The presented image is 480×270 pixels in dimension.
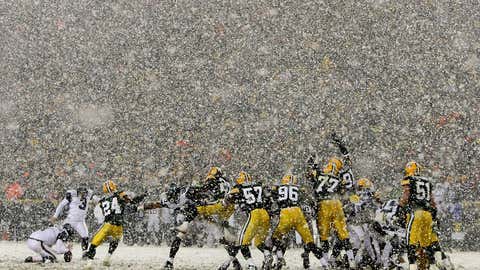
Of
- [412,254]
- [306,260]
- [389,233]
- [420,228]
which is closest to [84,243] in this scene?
[306,260]

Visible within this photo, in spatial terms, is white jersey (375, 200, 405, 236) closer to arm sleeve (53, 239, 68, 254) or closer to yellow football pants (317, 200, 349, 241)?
yellow football pants (317, 200, 349, 241)

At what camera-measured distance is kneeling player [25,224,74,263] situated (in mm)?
13305

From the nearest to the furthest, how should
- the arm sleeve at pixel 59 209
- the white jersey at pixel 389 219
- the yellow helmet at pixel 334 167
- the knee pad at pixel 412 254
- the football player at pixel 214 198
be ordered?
the knee pad at pixel 412 254 → the yellow helmet at pixel 334 167 → the white jersey at pixel 389 219 → the football player at pixel 214 198 → the arm sleeve at pixel 59 209

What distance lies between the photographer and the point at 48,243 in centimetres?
1343

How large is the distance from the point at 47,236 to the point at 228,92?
79.4ft

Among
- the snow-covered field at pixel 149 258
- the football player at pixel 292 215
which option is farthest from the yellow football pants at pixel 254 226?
the snow-covered field at pixel 149 258

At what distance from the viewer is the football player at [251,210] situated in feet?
37.4

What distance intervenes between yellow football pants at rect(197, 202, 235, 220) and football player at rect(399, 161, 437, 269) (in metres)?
3.83

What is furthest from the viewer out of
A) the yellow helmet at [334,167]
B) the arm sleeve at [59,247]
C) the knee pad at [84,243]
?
the knee pad at [84,243]

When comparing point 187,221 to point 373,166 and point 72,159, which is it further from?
point 72,159

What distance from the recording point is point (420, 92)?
34.3 m

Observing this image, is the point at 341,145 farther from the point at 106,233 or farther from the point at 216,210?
the point at 106,233

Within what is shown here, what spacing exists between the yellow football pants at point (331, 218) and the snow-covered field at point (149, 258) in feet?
6.73

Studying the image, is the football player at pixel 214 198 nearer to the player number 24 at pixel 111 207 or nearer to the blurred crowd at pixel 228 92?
the player number 24 at pixel 111 207
